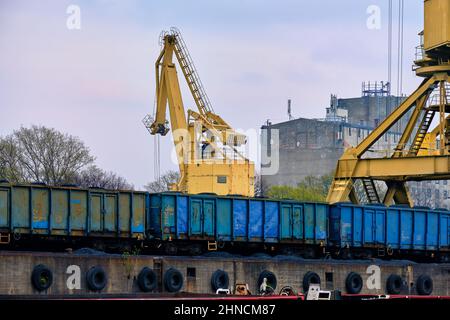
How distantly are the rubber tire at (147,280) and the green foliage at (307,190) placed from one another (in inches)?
2478

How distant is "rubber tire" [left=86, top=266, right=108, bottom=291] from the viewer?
46594 millimetres

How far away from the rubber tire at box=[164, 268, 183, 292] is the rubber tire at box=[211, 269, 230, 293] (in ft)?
5.77

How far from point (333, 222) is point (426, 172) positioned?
5.95 m

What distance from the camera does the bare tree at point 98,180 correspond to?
10292 centimetres

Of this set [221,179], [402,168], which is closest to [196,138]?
[221,179]

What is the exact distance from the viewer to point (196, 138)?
288ft

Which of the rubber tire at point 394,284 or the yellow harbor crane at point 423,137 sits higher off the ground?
the yellow harbor crane at point 423,137

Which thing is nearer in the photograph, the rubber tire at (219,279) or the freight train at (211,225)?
the freight train at (211,225)

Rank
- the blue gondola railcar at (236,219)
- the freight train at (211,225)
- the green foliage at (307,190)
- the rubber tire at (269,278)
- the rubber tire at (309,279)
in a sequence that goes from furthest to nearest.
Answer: the green foliage at (307,190) < the rubber tire at (309,279) < the blue gondola railcar at (236,219) < the rubber tire at (269,278) < the freight train at (211,225)

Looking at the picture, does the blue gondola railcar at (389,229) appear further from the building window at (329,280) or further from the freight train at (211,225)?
the building window at (329,280)

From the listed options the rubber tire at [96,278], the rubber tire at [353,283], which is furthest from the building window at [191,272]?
the rubber tire at [353,283]

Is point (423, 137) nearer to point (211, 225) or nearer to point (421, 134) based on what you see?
point (421, 134)

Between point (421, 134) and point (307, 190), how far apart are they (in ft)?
→ 204

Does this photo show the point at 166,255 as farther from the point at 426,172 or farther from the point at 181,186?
the point at 181,186
